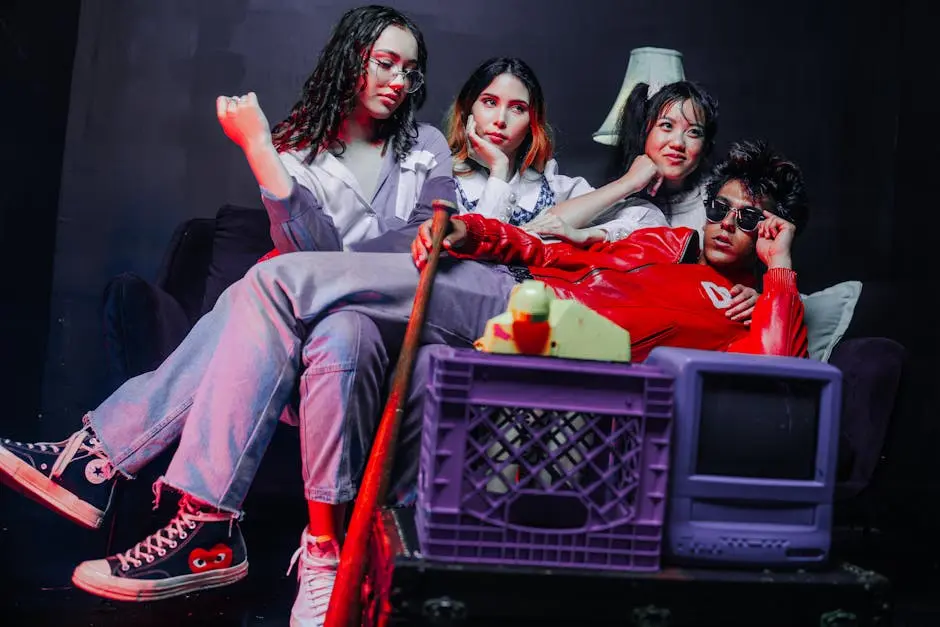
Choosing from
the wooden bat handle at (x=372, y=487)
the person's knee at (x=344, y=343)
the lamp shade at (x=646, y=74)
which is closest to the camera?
the wooden bat handle at (x=372, y=487)

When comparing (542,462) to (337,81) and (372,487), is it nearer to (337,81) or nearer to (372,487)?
(372,487)

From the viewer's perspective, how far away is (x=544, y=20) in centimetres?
335

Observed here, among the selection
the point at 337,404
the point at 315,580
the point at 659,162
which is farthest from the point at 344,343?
the point at 659,162

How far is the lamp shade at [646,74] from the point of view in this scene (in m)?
3.13

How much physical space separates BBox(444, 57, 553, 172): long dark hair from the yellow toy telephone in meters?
1.52

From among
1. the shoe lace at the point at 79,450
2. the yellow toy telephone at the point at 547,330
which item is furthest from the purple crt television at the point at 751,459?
the shoe lace at the point at 79,450

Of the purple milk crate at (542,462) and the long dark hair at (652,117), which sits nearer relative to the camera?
the purple milk crate at (542,462)

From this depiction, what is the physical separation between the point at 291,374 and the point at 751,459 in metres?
0.97

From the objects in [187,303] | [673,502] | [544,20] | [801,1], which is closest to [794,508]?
[673,502]

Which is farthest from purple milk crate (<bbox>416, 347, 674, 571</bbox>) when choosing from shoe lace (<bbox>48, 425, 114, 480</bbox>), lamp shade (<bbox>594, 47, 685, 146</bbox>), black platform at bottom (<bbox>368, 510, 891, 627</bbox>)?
lamp shade (<bbox>594, 47, 685, 146</bbox>)

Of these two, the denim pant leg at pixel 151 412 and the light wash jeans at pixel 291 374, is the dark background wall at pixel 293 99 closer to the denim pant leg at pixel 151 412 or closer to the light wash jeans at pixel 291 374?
the denim pant leg at pixel 151 412

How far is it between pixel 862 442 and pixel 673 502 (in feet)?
3.34

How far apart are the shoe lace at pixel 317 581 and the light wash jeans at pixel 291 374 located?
0.13 metres

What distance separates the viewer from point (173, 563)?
1956 millimetres
